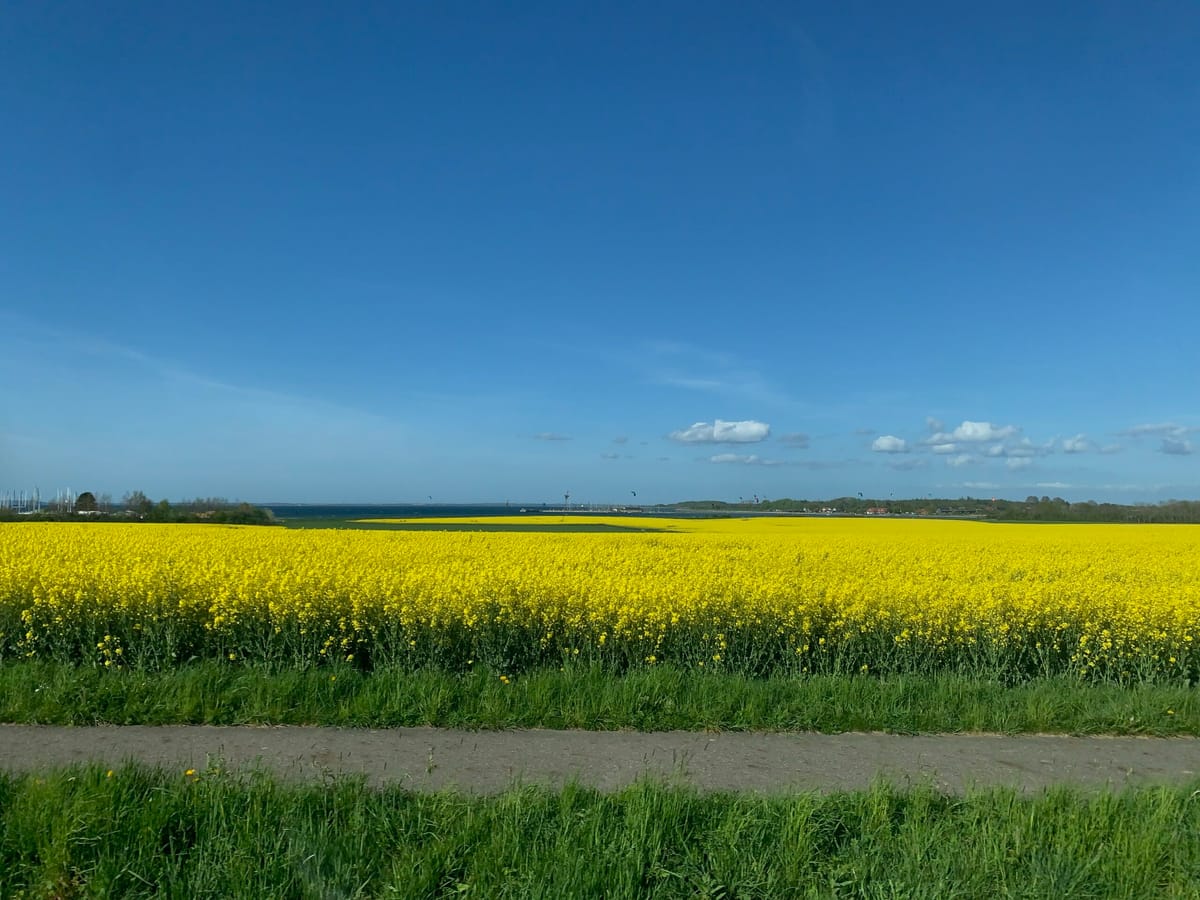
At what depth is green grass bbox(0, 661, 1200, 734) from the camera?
5.78m

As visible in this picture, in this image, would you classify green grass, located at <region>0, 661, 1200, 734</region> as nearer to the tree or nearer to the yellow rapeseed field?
the yellow rapeseed field

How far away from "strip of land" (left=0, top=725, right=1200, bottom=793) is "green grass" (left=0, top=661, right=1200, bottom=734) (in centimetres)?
15

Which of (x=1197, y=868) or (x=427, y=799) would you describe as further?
(x=427, y=799)

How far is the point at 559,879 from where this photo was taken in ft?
10.8

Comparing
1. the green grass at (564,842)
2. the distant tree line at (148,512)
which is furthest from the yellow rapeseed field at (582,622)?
the distant tree line at (148,512)

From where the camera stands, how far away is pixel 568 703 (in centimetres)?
607

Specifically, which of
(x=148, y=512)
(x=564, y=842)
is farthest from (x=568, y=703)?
(x=148, y=512)

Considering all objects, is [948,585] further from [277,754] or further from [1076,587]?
[277,754]

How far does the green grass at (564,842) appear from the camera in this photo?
334 centimetres

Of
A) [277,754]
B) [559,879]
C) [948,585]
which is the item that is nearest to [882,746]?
[559,879]

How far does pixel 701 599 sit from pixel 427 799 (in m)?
5.21

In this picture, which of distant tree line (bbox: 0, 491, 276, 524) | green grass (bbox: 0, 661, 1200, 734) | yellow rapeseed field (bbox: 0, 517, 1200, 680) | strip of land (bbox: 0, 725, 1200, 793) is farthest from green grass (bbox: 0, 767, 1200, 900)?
distant tree line (bbox: 0, 491, 276, 524)

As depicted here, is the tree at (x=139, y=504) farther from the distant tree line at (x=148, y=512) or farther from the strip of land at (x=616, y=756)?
the strip of land at (x=616, y=756)

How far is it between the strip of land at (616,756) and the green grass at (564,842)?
0.39 meters
